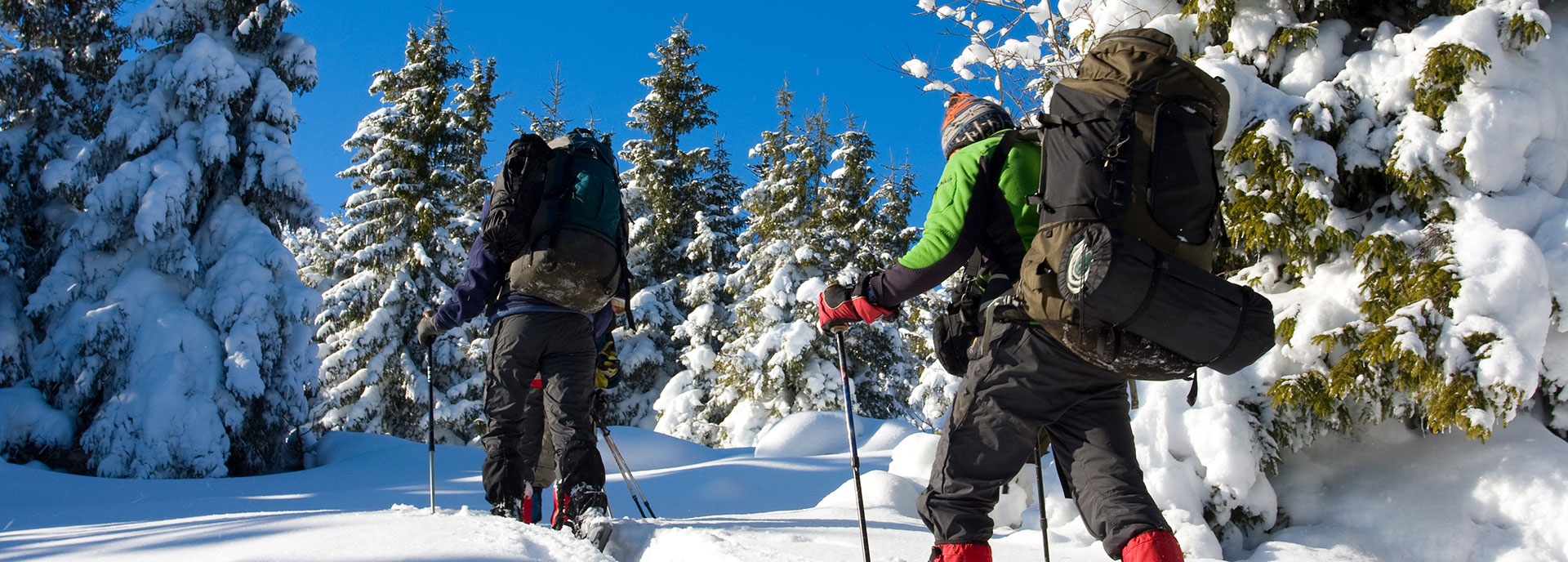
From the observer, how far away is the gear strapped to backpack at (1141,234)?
2.09 meters

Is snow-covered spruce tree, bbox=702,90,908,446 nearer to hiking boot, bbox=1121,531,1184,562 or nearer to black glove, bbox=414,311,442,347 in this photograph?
black glove, bbox=414,311,442,347

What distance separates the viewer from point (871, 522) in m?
4.59

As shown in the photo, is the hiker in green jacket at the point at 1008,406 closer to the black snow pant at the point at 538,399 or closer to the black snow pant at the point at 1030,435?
the black snow pant at the point at 1030,435

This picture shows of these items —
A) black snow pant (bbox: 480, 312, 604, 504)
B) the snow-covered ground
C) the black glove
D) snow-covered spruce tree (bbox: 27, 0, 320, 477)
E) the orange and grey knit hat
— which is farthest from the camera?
snow-covered spruce tree (bbox: 27, 0, 320, 477)

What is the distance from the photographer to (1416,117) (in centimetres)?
435

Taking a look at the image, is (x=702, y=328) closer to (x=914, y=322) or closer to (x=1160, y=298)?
(x=914, y=322)

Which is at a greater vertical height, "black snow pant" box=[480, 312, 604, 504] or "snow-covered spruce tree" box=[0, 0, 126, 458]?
"snow-covered spruce tree" box=[0, 0, 126, 458]

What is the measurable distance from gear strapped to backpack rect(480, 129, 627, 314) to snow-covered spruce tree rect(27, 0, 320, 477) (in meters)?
10.0

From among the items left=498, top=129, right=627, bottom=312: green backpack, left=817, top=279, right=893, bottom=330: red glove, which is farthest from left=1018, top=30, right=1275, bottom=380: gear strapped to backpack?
left=498, top=129, right=627, bottom=312: green backpack

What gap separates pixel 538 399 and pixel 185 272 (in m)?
10.9

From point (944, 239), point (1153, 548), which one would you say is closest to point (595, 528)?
point (944, 239)

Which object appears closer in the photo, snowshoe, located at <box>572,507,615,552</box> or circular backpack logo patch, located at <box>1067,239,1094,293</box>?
circular backpack logo patch, located at <box>1067,239,1094,293</box>

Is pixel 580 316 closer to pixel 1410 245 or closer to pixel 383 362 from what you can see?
pixel 1410 245

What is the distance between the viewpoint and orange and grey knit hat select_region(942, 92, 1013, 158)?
8.82ft
